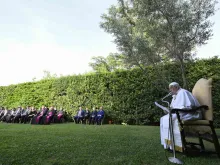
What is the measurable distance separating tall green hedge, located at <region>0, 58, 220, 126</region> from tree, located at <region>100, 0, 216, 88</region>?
1028 millimetres

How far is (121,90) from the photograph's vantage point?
442 inches

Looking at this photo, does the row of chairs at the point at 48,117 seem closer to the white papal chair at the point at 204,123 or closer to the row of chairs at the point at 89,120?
the row of chairs at the point at 89,120

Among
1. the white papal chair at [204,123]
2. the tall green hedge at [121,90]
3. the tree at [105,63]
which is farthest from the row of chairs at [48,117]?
the tree at [105,63]

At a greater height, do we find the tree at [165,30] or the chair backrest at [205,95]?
the tree at [165,30]

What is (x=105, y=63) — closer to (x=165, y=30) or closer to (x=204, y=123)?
(x=165, y=30)

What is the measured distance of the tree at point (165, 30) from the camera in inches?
250

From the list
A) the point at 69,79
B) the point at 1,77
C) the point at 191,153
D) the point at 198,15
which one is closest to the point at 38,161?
the point at 191,153

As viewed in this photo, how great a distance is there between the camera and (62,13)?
45.4ft

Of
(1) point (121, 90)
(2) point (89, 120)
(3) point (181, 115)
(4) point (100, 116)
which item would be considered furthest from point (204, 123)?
(2) point (89, 120)

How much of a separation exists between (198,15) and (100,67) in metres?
22.7

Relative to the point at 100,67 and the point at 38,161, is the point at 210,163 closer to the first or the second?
the point at 38,161

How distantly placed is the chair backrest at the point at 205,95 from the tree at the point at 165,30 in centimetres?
302

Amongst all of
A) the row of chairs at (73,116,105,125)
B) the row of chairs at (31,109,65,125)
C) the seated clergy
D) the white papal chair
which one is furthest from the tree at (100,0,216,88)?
the row of chairs at (31,109,65,125)

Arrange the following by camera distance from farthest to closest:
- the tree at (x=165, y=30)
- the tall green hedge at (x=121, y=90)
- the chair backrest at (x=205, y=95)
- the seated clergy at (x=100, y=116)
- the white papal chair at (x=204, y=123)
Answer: the seated clergy at (x=100, y=116), the tall green hedge at (x=121, y=90), the tree at (x=165, y=30), the chair backrest at (x=205, y=95), the white papal chair at (x=204, y=123)
